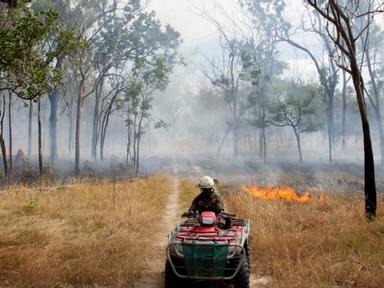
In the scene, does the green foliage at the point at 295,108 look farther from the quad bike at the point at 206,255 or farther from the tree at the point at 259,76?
the quad bike at the point at 206,255

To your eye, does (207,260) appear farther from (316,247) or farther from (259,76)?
(259,76)

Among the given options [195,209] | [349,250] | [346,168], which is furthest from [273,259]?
[346,168]

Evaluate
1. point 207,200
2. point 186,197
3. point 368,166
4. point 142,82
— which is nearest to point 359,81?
point 368,166

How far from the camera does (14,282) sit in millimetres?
6391

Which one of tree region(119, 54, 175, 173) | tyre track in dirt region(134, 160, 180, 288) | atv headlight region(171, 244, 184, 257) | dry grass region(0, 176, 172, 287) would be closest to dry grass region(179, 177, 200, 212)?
tyre track in dirt region(134, 160, 180, 288)

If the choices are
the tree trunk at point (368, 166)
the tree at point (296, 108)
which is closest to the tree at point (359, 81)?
the tree trunk at point (368, 166)

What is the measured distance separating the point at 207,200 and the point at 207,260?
1.61m

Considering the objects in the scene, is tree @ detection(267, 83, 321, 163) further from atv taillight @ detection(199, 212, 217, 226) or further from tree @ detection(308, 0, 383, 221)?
atv taillight @ detection(199, 212, 217, 226)

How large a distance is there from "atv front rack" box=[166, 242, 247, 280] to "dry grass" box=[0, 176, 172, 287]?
1384 mm

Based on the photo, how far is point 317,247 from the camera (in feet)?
27.6

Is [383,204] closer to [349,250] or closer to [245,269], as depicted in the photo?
[349,250]

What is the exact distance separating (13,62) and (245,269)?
22.1ft

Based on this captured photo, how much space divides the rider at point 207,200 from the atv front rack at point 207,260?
128cm

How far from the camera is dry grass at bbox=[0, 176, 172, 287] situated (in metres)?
6.81
